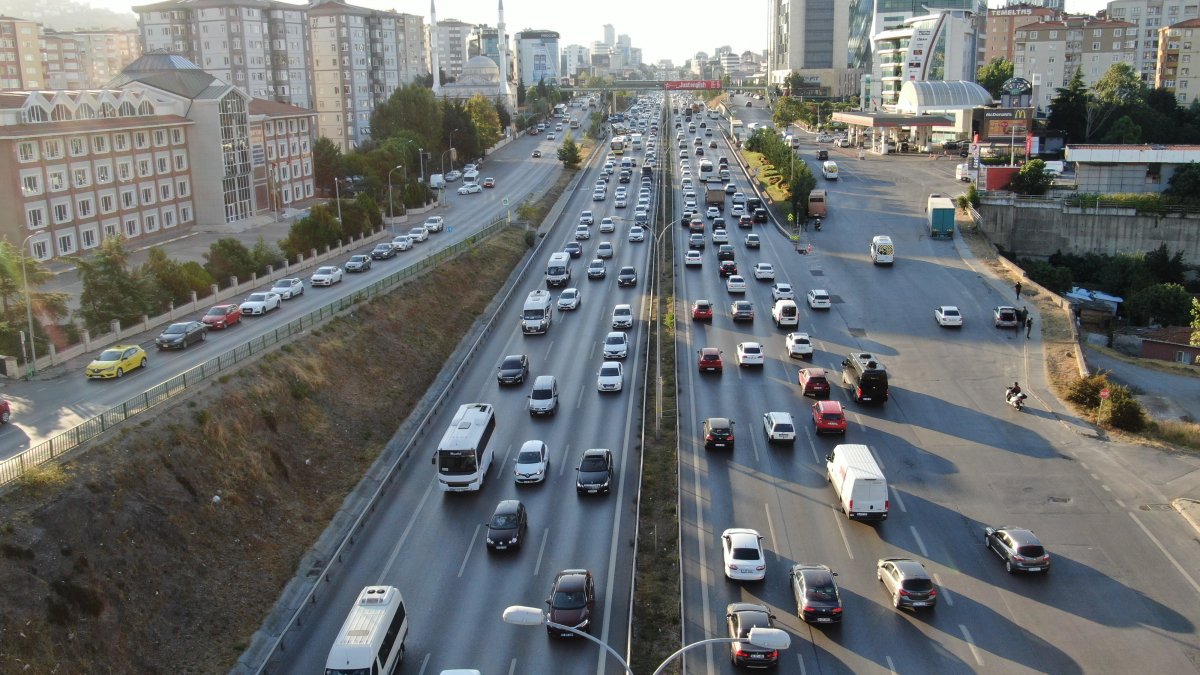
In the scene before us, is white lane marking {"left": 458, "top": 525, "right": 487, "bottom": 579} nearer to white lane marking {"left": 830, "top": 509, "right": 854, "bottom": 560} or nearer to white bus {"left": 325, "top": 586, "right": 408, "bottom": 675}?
white bus {"left": 325, "top": 586, "right": 408, "bottom": 675}

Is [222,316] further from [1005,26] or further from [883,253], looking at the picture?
[1005,26]

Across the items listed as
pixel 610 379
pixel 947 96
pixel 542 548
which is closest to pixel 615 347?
pixel 610 379

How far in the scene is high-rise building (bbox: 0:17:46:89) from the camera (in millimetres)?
150375

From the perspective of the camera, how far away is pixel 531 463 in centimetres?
3747

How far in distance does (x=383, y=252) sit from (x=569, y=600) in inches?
2092

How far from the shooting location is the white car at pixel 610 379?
1855 inches

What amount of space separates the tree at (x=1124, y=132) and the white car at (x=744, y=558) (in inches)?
4257

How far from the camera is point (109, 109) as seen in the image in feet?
249

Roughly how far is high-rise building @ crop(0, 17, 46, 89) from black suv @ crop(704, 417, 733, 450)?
146m

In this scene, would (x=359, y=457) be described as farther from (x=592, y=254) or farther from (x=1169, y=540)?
(x=592, y=254)

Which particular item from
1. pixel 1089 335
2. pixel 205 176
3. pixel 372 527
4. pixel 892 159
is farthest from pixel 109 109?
pixel 892 159

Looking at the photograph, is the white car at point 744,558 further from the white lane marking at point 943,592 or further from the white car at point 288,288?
the white car at point 288,288

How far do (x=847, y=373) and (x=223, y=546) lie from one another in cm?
2761

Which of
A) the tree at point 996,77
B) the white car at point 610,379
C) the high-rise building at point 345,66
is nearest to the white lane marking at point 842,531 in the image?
the white car at point 610,379
